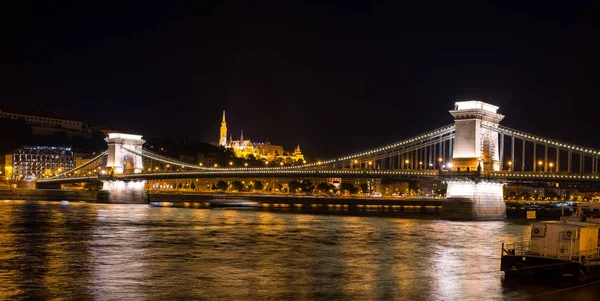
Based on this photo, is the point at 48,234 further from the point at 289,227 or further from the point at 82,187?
the point at 82,187

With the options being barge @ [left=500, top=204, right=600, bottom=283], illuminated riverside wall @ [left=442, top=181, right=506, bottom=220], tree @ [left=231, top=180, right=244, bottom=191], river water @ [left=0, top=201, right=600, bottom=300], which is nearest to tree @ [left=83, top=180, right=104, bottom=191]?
tree @ [left=231, top=180, right=244, bottom=191]

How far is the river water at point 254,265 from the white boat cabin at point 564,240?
1.35 meters

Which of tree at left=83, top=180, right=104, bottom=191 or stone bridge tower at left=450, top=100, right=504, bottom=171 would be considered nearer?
stone bridge tower at left=450, top=100, right=504, bottom=171

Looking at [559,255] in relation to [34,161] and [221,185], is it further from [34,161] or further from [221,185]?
[34,161]

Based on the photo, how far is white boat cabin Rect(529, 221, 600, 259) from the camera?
76.0 feet

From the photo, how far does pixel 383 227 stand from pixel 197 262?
26606 mm

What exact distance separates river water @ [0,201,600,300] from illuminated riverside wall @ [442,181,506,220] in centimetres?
1287

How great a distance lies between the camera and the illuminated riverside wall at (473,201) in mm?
60562

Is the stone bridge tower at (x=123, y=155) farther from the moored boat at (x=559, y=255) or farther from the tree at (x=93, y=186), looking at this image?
the moored boat at (x=559, y=255)

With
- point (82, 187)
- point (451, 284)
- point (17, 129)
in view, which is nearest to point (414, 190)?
point (82, 187)

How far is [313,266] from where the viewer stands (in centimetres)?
2797

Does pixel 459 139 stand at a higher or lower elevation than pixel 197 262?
higher

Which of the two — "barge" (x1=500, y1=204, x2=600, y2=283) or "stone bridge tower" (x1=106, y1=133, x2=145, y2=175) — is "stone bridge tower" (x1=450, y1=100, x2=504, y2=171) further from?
"stone bridge tower" (x1=106, y1=133, x2=145, y2=175)

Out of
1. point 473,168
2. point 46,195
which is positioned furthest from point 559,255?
point 46,195
